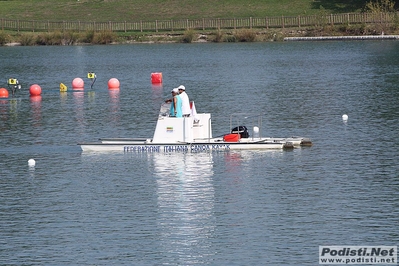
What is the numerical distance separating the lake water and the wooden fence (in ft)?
203

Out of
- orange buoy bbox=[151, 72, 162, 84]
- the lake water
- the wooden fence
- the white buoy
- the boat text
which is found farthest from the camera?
the wooden fence

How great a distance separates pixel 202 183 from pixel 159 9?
389 feet

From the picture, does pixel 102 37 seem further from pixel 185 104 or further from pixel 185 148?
pixel 185 104

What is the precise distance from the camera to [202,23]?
138625mm

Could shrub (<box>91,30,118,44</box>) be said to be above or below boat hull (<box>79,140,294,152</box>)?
above

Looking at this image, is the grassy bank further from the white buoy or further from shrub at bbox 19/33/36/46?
the white buoy

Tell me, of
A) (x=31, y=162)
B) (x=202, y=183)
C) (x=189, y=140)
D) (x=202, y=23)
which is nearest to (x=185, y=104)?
(x=189, y=140)

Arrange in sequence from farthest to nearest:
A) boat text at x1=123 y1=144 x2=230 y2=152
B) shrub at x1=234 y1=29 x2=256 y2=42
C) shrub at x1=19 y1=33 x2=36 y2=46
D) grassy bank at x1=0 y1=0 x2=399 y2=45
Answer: shrub at x1=19 y1=33 x2=36 y2=46, grassy bank at x1=0 y1=0 x2=399 y2=45, shrub at x1=234 y1=29 x2=256 y2=42, boat text at x1=123 y1=144 x2=230 y2=152

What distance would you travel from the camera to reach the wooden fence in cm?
13150

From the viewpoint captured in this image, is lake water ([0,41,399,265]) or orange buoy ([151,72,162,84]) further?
orange buoy ([151,72,162,84])

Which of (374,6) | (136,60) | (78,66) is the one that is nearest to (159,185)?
(78,66)

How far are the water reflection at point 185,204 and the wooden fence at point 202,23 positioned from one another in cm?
9301

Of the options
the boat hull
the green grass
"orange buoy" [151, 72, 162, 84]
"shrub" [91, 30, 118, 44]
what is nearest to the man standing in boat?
the boat hull

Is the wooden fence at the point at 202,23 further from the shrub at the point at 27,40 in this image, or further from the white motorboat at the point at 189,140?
the white motorboat at the point at 189,140
